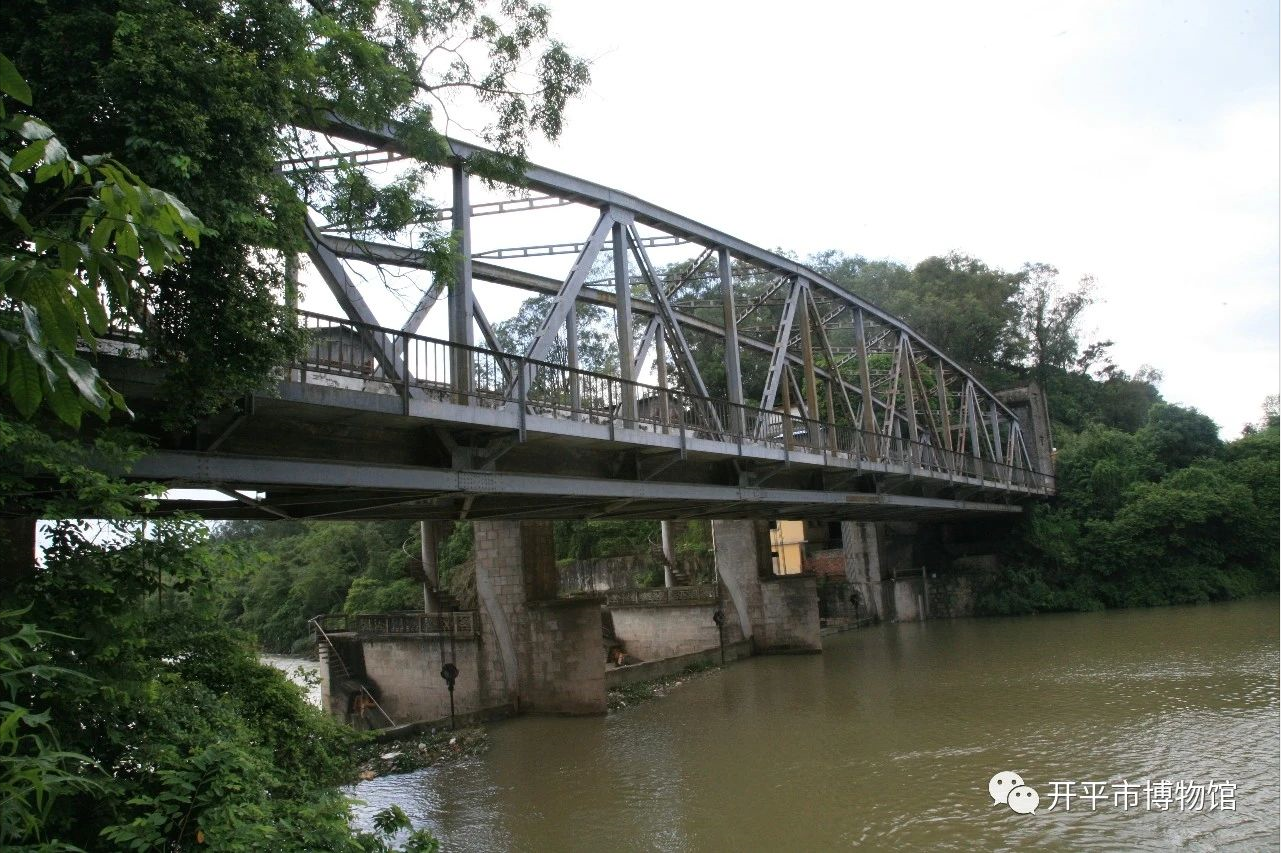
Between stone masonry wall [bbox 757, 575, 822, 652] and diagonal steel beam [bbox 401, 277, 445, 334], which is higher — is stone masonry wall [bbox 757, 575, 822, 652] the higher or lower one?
the lower one

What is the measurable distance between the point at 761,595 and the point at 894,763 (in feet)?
52.0

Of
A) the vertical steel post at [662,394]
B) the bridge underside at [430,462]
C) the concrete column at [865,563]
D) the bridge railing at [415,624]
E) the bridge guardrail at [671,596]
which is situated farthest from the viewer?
the concrete column at [865,563]

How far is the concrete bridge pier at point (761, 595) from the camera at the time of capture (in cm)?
2802

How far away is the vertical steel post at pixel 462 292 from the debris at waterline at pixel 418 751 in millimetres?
7274

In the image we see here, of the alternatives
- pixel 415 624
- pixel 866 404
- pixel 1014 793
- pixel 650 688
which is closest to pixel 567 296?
pixel 1014 793

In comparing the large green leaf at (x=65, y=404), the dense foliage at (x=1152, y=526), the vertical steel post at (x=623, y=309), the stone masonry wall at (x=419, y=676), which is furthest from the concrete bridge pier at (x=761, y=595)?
the large green leaf at (x=65, y=404)

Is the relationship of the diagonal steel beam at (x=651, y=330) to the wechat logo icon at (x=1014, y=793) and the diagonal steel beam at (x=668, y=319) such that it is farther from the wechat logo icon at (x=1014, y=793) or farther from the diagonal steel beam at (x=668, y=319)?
the wechat logo icon at (x=1014, y=793)

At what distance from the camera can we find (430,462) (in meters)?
10.8

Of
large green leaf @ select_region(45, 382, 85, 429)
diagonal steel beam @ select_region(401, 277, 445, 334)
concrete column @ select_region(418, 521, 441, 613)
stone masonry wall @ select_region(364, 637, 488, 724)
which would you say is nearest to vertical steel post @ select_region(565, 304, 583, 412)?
diagonal steel beam @ select_region(401, 277, 445, 334)

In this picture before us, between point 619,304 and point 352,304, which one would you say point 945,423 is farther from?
point 352,304

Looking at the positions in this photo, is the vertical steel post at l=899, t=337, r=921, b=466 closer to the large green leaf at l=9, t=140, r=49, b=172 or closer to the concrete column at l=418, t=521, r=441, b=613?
the concrete column at l=418, t=521, r=441, b=613

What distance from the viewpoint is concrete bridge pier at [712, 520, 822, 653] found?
28.0 meters

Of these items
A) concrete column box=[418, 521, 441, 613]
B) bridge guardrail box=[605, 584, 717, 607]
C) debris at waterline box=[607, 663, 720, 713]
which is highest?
concrete column box=[418, 521, 441, 613]

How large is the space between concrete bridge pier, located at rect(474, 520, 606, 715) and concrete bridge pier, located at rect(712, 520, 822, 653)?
9899mm
